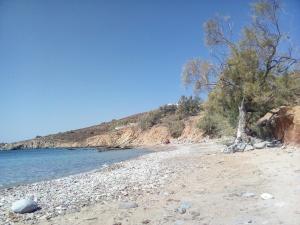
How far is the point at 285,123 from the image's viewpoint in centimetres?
2277

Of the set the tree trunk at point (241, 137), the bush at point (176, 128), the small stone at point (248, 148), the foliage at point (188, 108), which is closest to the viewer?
the small stone at point (248, 148)

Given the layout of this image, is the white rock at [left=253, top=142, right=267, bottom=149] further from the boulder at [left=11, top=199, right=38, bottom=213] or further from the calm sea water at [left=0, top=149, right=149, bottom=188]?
the boulder at [left=11, top=199, right=38, bottom=213]

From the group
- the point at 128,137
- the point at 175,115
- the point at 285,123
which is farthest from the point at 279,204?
the point at 128,137

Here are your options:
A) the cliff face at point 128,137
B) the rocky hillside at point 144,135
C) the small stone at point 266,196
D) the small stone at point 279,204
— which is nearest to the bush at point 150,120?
the rocky hillside at point 144,135

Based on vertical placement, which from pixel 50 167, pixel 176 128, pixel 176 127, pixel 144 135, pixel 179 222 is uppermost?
pixel 176 127

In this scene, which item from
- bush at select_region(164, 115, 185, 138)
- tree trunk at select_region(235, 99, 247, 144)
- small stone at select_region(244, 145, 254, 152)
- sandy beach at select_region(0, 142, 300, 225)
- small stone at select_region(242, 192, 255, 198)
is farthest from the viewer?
bush at select_region(164, 115, 185, 138)

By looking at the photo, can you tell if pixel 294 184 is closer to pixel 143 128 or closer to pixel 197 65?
pixel 197 65

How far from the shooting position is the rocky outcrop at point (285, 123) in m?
20.7

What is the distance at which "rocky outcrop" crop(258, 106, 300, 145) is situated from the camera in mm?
20688

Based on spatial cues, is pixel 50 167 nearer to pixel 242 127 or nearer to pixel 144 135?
pixel 242 127

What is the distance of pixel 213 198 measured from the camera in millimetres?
9742

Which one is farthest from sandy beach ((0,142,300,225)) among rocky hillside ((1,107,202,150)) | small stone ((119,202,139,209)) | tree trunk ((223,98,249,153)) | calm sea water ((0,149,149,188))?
rocky hillside ((1,107,202,150))

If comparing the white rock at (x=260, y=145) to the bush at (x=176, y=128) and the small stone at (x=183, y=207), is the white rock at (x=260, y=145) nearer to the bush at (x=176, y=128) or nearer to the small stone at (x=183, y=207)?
the small stone at (x=183, y=207)

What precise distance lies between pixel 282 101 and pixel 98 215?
65.0ft
